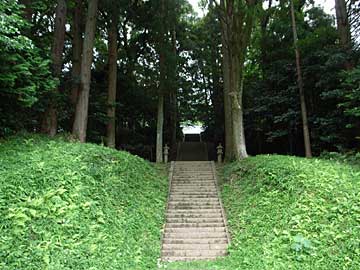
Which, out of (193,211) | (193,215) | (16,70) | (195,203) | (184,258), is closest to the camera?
(184,258)

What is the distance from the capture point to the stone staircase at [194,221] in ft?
21.2

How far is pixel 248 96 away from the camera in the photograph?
16.4 m

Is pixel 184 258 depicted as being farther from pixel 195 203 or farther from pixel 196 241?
pixel 195 203

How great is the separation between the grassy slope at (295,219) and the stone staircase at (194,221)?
34 centimetres

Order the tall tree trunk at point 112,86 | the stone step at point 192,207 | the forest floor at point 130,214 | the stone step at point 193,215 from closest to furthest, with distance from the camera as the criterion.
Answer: the forest floor at point 130,214
the stone step at point 193,215
the stone step at point 192,207
the tall tree trunk at point 112,86

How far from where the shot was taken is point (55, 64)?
1009 cm

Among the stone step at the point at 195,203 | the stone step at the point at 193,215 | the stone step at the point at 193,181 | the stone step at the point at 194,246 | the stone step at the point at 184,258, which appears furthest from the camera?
the stone step at the point at 193,181

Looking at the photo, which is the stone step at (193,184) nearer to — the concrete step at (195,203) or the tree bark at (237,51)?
the concrete step at (195,203)

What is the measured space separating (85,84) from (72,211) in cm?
610

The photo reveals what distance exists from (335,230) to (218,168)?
259 inches

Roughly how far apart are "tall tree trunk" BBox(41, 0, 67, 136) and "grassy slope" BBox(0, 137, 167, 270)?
1.63m

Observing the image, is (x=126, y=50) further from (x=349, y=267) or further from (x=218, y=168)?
(x=349, y=267)

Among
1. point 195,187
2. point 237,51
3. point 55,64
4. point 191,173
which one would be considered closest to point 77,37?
point 55,64

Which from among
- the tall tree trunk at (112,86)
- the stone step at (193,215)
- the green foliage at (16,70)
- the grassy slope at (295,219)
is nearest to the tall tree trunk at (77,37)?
the tall tree trunk at (112,86)
